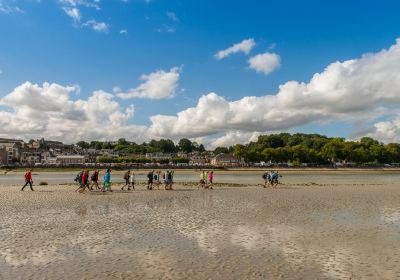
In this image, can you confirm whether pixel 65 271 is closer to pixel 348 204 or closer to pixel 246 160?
pixel 348 204

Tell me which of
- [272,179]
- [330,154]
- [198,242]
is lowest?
[198,242]

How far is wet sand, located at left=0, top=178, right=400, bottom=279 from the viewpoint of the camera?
35.5ft

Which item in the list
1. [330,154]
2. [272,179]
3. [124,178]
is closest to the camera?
[124,178]

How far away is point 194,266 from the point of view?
11297mm

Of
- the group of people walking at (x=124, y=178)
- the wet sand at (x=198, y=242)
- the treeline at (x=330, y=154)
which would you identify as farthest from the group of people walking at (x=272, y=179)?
the treeline at (x=330, y=154)

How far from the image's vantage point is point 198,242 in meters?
14.4

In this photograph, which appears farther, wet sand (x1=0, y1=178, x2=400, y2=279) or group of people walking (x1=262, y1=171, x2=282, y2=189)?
group of people walking (x1=262, y1=171, x2=282, y2=189)

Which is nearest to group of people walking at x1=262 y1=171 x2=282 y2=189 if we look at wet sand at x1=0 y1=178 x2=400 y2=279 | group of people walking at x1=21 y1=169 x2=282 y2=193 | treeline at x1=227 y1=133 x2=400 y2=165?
group of people walking at x1=21 y1=169 x2=282 y2=193

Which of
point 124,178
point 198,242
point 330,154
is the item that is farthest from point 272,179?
point 330,154

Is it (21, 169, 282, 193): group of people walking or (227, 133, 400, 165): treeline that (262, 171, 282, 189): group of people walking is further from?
(227, 133, 400, 165): treeline

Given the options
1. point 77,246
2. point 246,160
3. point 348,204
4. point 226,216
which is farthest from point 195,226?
point 246,160

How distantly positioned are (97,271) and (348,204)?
2053 cm

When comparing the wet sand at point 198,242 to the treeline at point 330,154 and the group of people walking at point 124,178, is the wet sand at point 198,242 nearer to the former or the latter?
the group of people walking at point 124,178

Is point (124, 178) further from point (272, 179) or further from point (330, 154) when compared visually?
point (330, 154)
